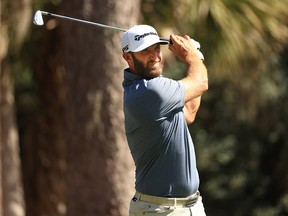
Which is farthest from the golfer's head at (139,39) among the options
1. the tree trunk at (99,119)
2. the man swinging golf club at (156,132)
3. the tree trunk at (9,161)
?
the tree trunk at (9,161)

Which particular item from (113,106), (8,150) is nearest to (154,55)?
(113,106)

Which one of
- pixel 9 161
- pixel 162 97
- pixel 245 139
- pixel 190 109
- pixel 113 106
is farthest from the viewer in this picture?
pixel 245 139

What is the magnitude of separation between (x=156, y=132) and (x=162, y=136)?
0.13 feet

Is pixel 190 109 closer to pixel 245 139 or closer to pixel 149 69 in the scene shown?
pixel 149 69

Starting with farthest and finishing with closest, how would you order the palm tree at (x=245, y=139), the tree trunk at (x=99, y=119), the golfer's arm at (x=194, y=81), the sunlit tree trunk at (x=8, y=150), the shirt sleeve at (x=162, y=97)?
1. the palm tree at (x=245, y=139)
2. the sunlit tree trunk at (x=8, y=150)
3. the tree trunk at (x=99, y=119)
4. the golfer's arm at (x=194, y=81)
5. the shirt sleeve at (x=162, y=97)

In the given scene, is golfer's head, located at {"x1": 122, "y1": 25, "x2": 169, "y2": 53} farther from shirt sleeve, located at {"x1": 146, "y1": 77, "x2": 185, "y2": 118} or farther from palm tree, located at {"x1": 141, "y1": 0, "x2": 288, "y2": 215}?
palm tree, located at {"x1": 141, "y1": 0, "x2": 288, "y2": 215}

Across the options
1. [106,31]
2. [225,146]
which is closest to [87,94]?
[106,31]

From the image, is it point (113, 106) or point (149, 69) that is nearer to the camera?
point (149, 69)

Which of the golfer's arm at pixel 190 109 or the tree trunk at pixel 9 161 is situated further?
the tree trunk at pixel 9 161

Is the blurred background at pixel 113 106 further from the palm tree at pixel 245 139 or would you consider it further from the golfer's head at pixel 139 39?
the golfer's head at pixel 139 39

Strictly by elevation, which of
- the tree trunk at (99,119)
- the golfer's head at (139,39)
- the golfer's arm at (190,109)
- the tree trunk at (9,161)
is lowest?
the tree trunk at (9,161)

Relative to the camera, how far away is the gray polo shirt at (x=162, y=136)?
19.1 feet

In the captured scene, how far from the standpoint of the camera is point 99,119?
9.24m

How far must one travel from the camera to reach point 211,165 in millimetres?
22016
